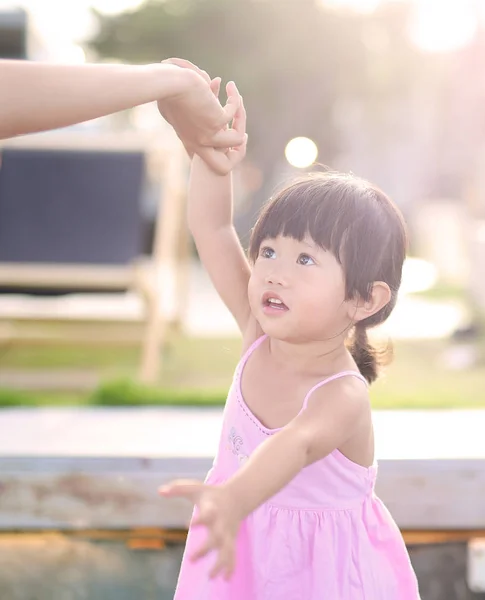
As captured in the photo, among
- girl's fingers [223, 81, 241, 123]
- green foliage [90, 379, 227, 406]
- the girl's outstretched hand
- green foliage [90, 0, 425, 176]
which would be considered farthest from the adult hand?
green foliage [90, 0, 425, 176]

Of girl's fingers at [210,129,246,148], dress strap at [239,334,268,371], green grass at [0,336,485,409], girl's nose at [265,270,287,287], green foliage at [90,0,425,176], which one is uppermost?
green foliage at [90,0,425,176]

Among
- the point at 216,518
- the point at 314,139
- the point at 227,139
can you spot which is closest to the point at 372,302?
the point at 227,139

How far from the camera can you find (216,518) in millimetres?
884

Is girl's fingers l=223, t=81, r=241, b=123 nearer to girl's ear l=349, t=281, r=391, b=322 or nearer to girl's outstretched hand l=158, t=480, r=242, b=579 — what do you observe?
girl's ear l=349, t=281, r=391, b=322

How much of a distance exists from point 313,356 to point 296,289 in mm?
133

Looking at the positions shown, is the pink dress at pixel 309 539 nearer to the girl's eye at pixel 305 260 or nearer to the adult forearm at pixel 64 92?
the girl's eye at pixel 305 260

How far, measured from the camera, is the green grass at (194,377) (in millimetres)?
3355

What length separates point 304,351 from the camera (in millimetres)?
1294

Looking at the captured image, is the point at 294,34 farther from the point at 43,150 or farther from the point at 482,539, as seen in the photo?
the point at 482,539

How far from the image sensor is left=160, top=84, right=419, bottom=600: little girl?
1218 millimetres

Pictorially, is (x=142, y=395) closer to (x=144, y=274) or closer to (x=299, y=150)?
(x=144, y=274)

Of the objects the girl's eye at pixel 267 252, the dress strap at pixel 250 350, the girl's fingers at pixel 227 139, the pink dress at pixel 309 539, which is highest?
the girl's fingers at pixel 227 139

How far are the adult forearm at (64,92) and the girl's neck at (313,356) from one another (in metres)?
0.42

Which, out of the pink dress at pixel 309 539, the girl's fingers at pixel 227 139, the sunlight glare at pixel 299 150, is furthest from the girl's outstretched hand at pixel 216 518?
the sunlight glare at pixel 299 150
